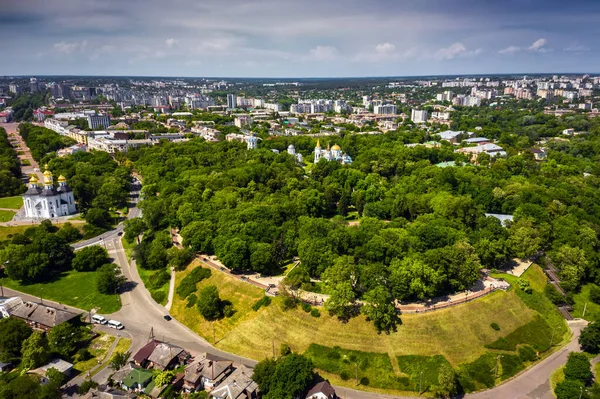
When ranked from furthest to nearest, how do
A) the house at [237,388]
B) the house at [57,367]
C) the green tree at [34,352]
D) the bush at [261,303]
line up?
the bush at [261,303]
the green tree at [34,352]
the house at [57,367]
the house at [237,388]

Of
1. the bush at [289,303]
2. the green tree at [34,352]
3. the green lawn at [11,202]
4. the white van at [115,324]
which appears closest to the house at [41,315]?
the green tree at [34,352]

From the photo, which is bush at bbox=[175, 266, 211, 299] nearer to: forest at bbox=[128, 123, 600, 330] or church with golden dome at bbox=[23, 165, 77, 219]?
forest at bbox=[128, 123, 600, 330]

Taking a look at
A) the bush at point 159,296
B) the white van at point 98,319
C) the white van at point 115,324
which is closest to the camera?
the white van at point 115,324

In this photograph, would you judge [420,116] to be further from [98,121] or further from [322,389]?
[322,389]

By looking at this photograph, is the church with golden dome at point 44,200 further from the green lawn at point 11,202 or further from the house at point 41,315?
the house at point 41,315

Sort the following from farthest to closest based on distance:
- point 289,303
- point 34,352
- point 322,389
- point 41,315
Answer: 1. point 41,315
2. point 289,303
3. point 34,352
4. point 322,389

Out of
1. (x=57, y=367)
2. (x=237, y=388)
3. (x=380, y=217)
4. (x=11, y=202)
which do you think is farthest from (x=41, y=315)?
(x=380, y=217)

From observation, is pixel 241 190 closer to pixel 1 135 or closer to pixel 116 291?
pixel 116 291
